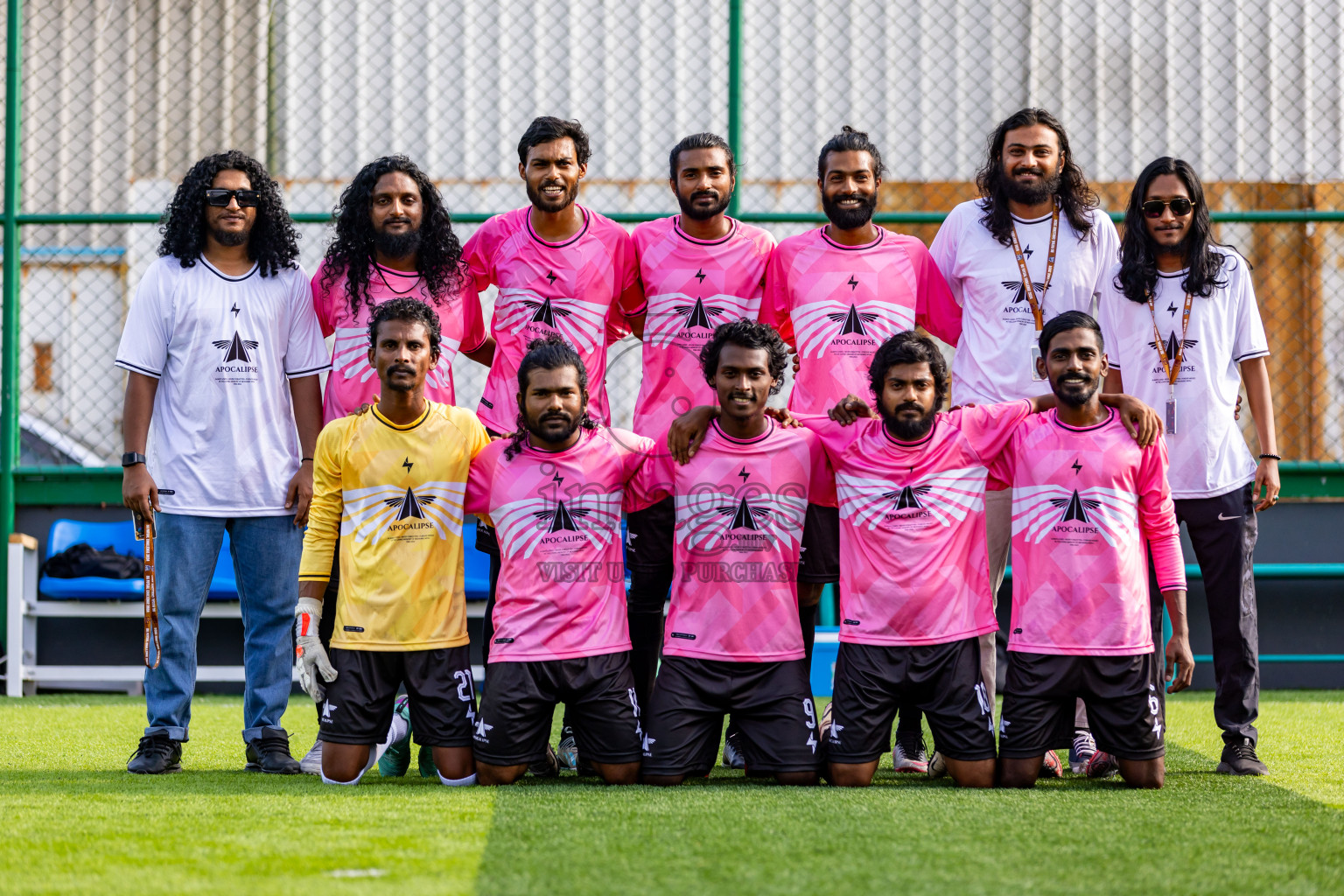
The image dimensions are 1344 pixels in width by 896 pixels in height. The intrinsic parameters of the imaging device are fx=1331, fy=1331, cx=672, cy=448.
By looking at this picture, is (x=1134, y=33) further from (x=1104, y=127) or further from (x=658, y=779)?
A: (x=658, y=779)

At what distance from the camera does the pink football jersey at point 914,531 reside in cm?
430

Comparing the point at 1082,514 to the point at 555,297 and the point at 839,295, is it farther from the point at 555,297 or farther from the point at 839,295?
the point at 555,297

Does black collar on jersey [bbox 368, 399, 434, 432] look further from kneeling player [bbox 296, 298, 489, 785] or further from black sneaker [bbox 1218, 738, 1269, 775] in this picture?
black sneaker [bbox 1218, 738, 1269, 775]

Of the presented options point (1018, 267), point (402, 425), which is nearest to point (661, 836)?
point (402, 425)

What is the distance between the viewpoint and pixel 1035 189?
4848mm

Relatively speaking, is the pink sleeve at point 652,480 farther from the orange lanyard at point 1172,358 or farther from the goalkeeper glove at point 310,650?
the orange lanyard at point 1172,358

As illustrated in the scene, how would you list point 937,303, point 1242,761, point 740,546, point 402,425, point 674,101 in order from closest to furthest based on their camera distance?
point 740,546 < point 402,425 < point 1242,761 < point 937,303 < point 674,101

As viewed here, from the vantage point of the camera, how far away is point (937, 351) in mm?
4422

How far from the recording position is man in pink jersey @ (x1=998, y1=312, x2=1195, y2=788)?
4.27m

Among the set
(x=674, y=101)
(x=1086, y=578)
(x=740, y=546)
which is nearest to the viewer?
(x=1086, y=578)

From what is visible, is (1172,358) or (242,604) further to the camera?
(242,604)

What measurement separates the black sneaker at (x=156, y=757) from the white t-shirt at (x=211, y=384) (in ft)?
2.66

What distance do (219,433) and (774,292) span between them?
209 centimetres

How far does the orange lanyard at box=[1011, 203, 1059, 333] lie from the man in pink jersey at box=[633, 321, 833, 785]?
0.98 m
